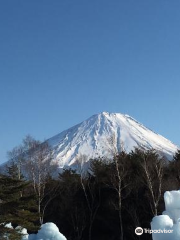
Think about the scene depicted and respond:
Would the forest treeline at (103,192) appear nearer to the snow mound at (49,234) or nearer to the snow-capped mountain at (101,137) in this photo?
the snow mound at (49,234)

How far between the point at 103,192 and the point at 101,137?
232 ft

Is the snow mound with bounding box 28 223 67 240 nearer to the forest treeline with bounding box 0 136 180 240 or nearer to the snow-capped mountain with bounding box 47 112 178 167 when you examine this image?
the forest treeline with bounding box 0 136 180 240

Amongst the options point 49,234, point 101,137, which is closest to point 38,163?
point 49,234

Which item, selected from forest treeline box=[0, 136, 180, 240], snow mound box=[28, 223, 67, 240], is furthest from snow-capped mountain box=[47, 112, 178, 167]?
snow mound box=[28, 223, 67, 240]

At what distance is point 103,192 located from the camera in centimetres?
2823

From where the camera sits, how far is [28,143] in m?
29.7

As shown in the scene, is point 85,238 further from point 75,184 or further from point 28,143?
point 28,143

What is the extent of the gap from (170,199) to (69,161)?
6945 centimetres

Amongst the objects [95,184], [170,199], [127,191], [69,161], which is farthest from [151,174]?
[69,161]

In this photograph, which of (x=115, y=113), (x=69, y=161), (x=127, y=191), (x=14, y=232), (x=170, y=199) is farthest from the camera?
(x=115, y=113)

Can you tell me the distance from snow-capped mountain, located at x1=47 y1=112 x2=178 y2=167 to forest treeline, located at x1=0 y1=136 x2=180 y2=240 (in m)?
52.2

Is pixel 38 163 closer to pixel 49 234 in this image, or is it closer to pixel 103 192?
pixel 103 192

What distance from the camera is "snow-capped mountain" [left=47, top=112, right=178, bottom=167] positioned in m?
89.2

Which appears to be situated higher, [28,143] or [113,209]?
[28,143]
